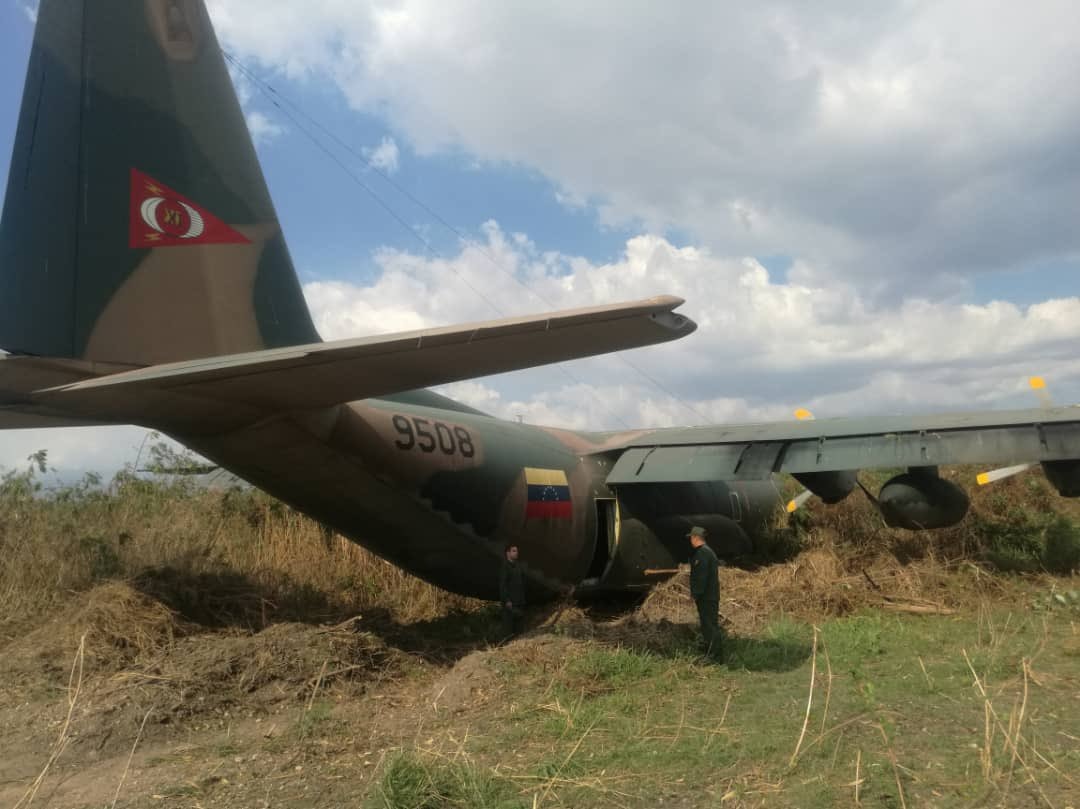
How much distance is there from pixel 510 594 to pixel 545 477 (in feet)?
5.51

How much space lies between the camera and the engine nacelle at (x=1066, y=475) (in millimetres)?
9836

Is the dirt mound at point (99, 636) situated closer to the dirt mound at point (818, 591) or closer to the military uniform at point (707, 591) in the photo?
the dirt mound at point (818, 591)

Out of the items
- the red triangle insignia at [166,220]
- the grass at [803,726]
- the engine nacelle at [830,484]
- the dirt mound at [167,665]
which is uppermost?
the red triangle insignia at [166,220]

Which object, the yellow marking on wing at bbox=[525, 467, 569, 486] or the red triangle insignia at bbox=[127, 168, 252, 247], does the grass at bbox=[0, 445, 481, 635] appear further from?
the red triangle insignia at bbox=[127, 168, 252, 247]

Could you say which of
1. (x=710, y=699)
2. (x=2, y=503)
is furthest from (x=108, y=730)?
(x=2, y=503)

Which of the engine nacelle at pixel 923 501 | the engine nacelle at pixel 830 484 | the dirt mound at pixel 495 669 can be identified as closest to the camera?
the dirt mound at pixel 495 669

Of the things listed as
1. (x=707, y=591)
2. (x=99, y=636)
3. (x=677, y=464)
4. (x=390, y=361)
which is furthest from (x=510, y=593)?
(x=390, y=361)

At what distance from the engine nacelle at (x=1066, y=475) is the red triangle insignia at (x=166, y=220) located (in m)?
9.85

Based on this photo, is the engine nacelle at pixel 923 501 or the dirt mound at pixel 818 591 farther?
the engine nacelle at pixel 923 501

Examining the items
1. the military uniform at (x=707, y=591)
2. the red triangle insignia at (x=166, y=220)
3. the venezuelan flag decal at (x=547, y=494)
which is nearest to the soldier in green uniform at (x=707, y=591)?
the military uniform at (x=707, y=591)

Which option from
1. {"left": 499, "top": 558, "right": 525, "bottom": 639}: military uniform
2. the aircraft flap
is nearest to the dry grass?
{"left": 499, "top": 558, "right": 525, "bottom": 639}: military uniform

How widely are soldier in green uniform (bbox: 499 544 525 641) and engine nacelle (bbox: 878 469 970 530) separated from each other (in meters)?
5.25

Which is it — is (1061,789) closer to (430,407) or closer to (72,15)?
(430,407)

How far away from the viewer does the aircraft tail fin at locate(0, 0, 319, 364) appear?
717 cm
